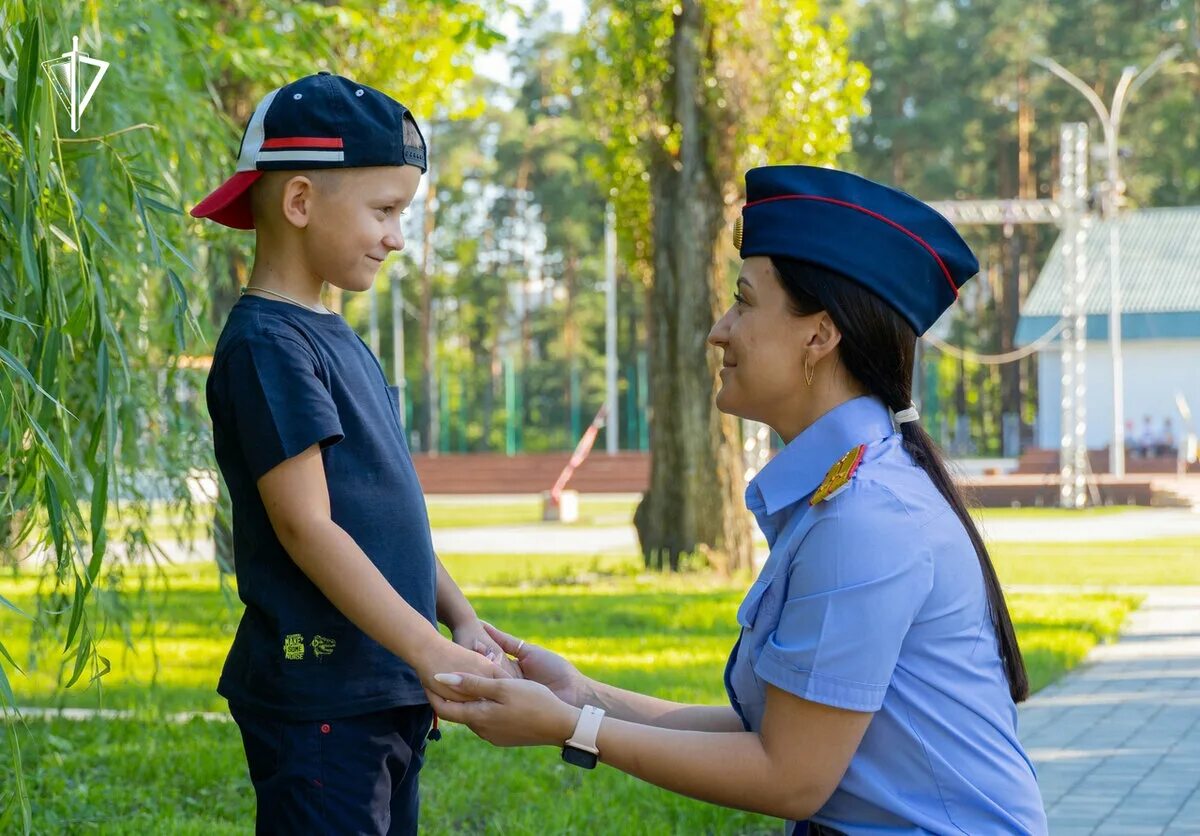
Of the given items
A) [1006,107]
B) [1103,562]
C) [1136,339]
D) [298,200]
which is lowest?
[1103,562]

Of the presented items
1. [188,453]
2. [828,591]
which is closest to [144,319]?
[188,453]

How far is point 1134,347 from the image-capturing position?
37.8 metres

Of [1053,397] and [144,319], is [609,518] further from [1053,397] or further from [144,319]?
[144,319]

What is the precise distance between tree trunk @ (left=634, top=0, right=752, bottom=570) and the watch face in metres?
10.2

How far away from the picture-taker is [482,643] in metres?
2.65

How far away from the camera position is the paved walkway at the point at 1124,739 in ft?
17.1

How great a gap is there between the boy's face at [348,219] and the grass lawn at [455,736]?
3.66 feet

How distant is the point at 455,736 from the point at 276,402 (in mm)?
3905

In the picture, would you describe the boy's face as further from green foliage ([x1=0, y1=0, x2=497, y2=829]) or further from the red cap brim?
green foliage ([x1=0, y1=0, x2=497, y2=829])

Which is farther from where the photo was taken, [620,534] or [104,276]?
[620,534]

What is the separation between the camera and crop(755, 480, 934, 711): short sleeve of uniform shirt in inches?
80.6

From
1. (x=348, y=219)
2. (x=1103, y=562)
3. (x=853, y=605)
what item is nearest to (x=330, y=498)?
(x=348, y=219)

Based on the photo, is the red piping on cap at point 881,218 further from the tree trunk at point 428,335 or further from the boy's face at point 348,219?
the tree trunk at point 428,335

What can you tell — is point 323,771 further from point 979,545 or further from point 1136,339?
point 1136,339
